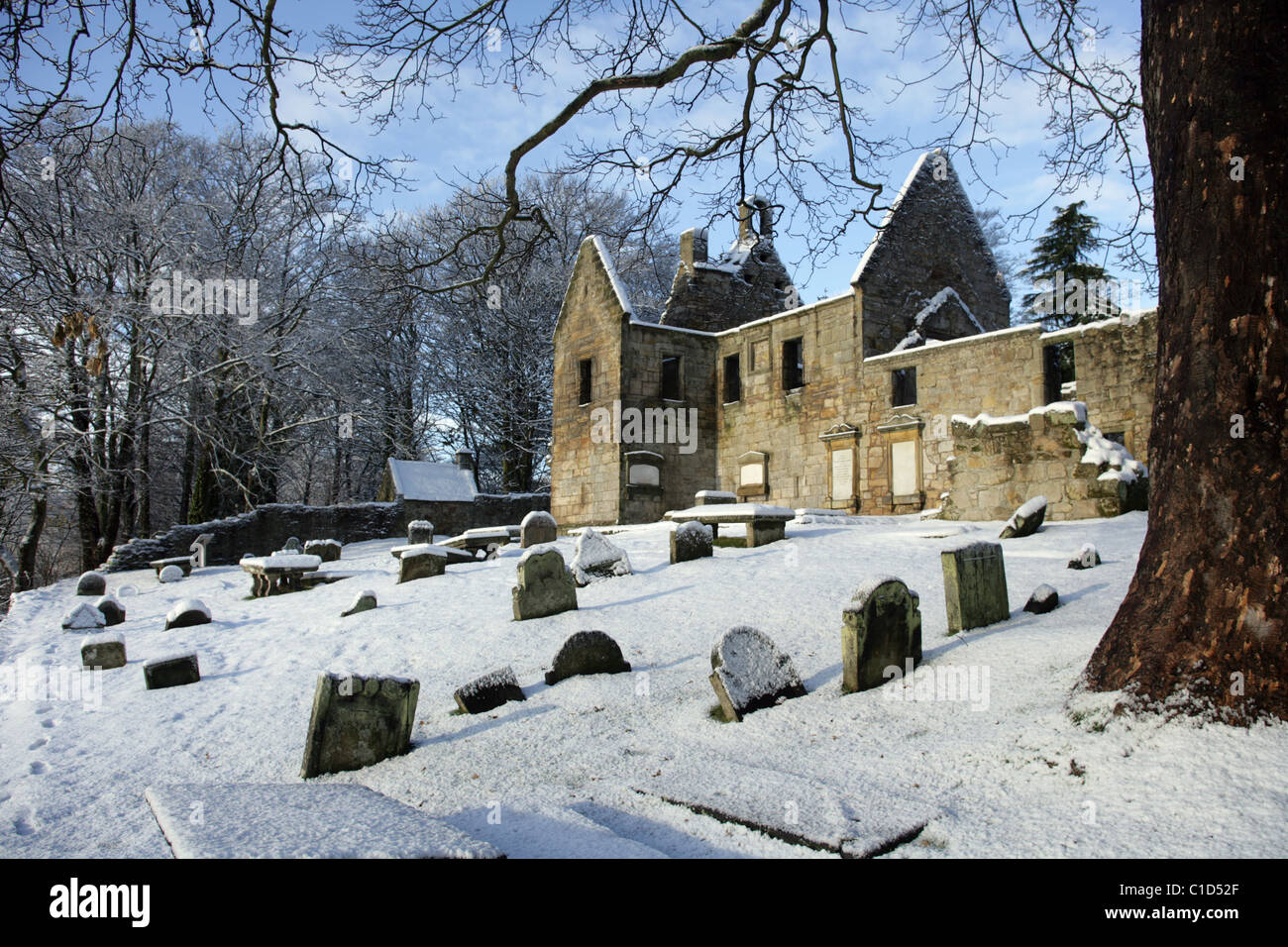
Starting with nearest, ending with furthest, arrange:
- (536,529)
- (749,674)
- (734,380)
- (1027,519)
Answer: (749,674)
(1027,519)
(536,529)
(734,380)

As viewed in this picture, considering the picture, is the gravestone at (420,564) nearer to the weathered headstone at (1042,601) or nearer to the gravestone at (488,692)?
the gravestone at (488,692)

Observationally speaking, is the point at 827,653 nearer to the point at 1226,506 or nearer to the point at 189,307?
the point at 1226,506

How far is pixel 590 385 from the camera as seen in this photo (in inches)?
957

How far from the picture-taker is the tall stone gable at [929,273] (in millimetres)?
21016

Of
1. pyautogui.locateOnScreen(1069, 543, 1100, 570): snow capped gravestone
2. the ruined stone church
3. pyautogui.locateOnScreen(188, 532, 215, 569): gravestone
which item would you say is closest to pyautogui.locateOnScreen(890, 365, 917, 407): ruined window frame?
the ruined stone church

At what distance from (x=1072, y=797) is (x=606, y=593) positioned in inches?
269

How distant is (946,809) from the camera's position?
134 inches

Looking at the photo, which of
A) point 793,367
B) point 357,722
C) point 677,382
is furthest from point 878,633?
point 677,382

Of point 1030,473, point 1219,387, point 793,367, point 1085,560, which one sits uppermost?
point 793,367

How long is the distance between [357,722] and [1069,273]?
3239cm

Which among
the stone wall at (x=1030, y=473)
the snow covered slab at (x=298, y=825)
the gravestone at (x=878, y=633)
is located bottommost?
the snow covered slab at (x=298, y=825)

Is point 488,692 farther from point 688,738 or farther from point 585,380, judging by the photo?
point 585,380

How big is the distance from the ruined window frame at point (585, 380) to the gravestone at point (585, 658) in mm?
18068

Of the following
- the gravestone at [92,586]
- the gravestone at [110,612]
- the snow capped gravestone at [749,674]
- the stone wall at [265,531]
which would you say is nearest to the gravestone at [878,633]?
the snow capped gravestone at [749,674]
